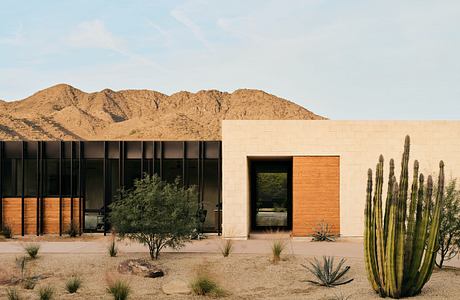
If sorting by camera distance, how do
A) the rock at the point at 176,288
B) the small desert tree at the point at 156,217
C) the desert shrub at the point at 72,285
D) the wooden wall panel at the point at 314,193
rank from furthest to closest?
the wooden wall panel at the point at 314,193, the small desert tree at the point at 156,217, the desert shrub at the point at 72,285, the rock at the point at 176,288

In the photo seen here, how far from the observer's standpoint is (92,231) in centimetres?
2798

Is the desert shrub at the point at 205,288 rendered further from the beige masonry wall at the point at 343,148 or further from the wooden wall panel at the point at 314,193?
the wooden wall panel at the point at 314,193

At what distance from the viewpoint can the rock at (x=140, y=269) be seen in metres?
17.4

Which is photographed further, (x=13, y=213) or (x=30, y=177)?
(x=30, y=177)

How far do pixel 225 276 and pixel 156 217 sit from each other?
122 inches

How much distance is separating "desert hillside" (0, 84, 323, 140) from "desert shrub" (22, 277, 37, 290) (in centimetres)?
7511

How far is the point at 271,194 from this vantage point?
2287 inches

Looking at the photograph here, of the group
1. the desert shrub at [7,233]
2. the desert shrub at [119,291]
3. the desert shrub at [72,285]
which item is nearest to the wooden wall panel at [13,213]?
the desert shrub at [7,233]

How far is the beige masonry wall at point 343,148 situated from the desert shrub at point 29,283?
10.1m

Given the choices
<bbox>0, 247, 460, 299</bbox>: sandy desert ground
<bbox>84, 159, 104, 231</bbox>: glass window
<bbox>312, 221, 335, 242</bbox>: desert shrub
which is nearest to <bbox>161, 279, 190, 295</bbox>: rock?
<bbox>0, 247, 460, 299</bbox>: sandy desert ground

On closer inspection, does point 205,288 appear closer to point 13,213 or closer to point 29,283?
point 29,283

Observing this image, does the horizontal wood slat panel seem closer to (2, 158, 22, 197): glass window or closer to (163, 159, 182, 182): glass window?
(2, 158, 22, 197): glass window

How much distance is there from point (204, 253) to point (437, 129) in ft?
36.1

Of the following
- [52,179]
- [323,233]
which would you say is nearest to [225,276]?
[323,233]
